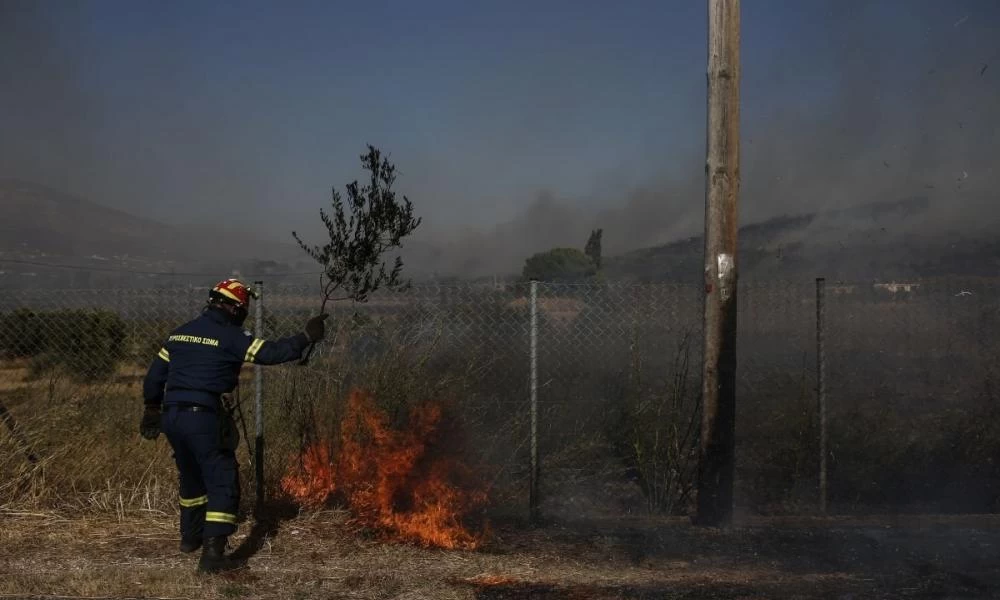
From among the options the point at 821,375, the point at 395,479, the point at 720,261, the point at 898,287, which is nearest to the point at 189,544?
the point at 395,479

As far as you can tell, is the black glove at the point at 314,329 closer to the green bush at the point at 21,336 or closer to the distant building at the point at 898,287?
the green bush at the point at 21,336

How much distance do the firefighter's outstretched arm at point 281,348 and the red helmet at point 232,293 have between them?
1.00ft

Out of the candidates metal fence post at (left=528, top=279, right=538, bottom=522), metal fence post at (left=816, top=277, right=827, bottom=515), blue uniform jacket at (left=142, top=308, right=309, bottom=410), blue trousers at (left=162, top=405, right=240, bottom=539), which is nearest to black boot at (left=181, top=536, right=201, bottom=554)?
blue trousers at (left=162, top=405, right=240, bottom=539)

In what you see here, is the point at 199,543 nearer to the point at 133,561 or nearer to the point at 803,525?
the point at 133,561

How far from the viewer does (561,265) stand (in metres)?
16.5

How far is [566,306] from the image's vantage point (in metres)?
7.66

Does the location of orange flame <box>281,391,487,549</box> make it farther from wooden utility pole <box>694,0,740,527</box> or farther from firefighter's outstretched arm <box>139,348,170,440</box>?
wooden utility pole <box>694,0,740,527</box>

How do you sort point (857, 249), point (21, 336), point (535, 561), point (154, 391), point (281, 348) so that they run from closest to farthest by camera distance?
point (281, 348), point (154, 391), point (535, 561), point (21, 336), point (857, 249)

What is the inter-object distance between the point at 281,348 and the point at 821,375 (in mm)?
4299

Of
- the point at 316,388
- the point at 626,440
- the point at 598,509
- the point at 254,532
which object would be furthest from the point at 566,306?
the point at 254,532

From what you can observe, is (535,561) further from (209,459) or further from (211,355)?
(211,355)

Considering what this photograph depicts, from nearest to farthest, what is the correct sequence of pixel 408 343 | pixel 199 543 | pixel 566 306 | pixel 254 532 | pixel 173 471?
pixel 199 543, pixel 254 532, pixel 173 471, pixel 408 343, pixel 566 306

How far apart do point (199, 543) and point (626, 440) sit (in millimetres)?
3705

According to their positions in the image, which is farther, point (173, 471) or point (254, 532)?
point (173, 471)
